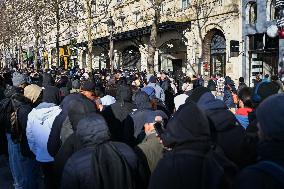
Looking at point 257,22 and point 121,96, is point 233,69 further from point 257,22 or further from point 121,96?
point 121,96

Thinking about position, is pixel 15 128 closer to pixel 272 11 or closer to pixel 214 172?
pixel 214 172

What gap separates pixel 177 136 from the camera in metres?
2.93

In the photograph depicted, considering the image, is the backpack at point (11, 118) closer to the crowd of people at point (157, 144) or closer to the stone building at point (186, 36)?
the crowd of people at point (157, 144)

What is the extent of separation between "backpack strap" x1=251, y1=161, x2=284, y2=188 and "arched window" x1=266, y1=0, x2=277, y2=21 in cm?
2274

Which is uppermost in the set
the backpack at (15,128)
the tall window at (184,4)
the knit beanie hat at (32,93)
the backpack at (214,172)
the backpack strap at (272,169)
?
the tall window at (184,4)

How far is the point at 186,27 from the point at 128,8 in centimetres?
1043

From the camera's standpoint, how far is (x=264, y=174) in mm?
2326

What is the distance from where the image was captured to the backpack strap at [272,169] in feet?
7.57

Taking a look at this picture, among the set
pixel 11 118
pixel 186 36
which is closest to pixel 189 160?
pixel 11 118

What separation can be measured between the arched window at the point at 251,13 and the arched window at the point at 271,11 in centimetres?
155

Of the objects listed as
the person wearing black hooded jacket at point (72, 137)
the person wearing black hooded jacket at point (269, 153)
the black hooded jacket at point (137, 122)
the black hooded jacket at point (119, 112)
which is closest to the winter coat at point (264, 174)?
the person wearing black hooded jacket at point (269, 153)

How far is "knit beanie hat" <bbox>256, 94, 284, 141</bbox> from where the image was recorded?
8.09ft

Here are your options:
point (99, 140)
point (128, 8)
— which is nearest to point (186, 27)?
point (128, 8)

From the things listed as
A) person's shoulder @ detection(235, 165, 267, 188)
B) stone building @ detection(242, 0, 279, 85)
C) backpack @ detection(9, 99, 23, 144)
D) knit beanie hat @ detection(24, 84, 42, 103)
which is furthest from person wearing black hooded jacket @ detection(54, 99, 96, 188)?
stone building @ detection(242, 0, 279, 85)
